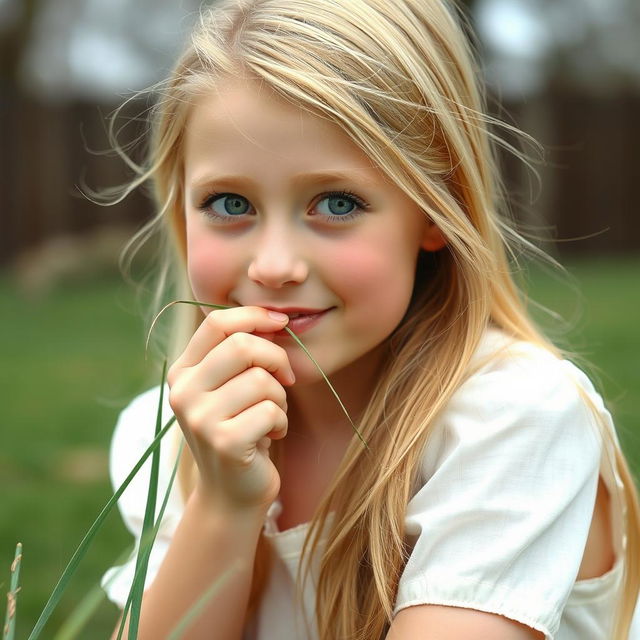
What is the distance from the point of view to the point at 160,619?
1744mm

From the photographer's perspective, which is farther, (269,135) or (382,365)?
(382,365)

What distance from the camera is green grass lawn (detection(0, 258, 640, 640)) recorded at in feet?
9.77

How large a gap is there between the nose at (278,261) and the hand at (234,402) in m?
0.06

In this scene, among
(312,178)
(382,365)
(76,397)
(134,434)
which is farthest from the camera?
(76,397)

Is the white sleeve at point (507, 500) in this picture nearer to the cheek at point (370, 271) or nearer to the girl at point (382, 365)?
the girl at point (382, 365)

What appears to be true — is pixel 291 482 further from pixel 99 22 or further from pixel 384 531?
pixel 99 22

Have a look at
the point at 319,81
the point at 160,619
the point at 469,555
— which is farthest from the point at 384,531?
the point at 319,81

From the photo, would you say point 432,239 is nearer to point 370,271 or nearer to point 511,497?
point 370,271

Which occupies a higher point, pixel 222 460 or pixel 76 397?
pixel 76 397

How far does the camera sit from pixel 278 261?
5.25ft

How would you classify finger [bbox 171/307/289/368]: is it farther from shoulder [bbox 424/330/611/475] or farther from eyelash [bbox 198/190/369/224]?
shoulder [bbox 424/330/611/475]

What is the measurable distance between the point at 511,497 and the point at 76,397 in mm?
4024

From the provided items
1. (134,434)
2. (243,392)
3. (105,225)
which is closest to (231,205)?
(243,392)

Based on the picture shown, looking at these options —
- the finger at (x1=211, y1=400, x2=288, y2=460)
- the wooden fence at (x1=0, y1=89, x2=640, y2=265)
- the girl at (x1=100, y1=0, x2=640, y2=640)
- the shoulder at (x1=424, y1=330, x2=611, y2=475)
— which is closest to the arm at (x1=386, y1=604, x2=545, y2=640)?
the girl at (x1=100, y1=0, x2=640, y2=640)
